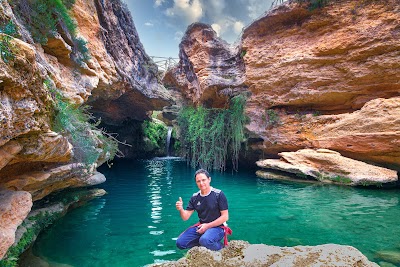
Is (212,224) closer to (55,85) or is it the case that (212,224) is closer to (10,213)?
(10,213)

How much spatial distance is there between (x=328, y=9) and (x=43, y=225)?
13639mm

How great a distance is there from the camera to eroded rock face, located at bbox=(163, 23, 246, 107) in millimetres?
13992

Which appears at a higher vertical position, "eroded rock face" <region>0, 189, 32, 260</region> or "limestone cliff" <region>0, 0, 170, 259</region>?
"limestone cliff" <region>0, 0, 170, 259</region>

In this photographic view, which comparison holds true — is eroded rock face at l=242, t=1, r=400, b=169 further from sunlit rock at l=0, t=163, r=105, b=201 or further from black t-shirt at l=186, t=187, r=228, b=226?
sunlit rock at l=0, t=163, r=105, b=201

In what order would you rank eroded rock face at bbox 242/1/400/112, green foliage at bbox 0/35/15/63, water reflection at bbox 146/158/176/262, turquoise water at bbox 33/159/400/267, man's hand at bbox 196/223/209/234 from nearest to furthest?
green foliage at bbox 0/35/15/63
man's hand at bbox 196/223/209/234
turquoise water at bbox 33/159/400/267
water reflection at bbox 146/158/176/262
eroded rock face at bbox 242/1/400/112

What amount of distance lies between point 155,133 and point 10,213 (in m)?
19.3

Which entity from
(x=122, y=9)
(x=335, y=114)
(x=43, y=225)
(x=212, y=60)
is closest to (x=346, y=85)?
(x=335, y=114)

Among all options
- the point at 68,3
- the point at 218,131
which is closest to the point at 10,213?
the point at 68,3

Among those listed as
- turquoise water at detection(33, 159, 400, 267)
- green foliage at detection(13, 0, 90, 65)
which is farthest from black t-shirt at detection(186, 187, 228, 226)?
green foliage at detection(13, 0, 90, 65)

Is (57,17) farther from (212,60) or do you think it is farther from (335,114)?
(335,114)

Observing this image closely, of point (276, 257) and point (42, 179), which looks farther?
point (42, 179)

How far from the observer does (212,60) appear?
47.6 ft

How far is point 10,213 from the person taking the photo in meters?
3.09

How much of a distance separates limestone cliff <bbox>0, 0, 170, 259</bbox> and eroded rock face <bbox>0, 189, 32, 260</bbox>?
0.4 inches
